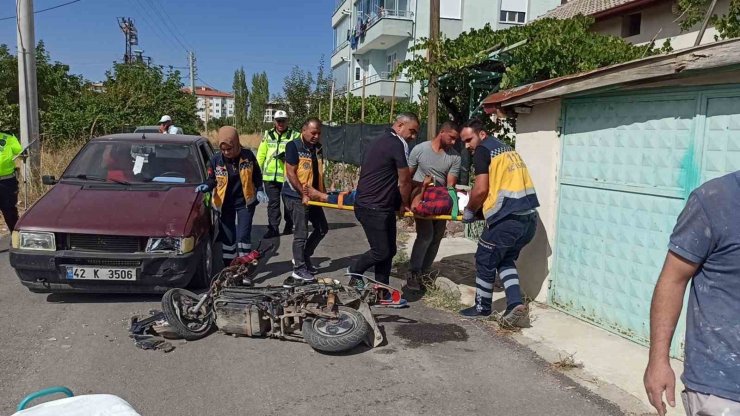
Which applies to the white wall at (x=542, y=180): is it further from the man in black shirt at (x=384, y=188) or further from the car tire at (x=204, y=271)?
the car tire at (x=204, y=271)

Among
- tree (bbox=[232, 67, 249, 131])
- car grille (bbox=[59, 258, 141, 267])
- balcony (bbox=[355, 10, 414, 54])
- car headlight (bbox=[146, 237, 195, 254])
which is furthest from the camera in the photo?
tree (bbox=[232, 67, 249, 131])

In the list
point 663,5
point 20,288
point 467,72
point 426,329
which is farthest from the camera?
point 663,5

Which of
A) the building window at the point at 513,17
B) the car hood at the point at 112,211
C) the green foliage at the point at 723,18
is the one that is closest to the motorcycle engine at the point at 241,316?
the car hood at the point at 112,211

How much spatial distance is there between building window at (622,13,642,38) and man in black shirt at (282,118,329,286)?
16.0 meters

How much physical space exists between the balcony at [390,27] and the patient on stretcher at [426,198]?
2870cm

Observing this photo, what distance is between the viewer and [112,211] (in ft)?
19.2

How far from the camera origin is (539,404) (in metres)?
3.95

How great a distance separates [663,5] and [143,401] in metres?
18.3

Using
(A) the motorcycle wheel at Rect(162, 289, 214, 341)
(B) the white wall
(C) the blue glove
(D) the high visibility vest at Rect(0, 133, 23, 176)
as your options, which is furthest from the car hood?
(B) the white wall

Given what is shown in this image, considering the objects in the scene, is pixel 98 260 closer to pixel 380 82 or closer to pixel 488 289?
pixel 488 289

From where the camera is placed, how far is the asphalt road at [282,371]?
153 inches

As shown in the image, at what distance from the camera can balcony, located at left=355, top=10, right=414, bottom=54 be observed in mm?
33500

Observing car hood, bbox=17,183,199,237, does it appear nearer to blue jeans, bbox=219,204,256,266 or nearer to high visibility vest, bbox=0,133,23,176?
blue jeans, bbox=219,204,256,266

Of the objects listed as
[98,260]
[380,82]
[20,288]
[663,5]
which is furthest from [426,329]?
[380,82]
